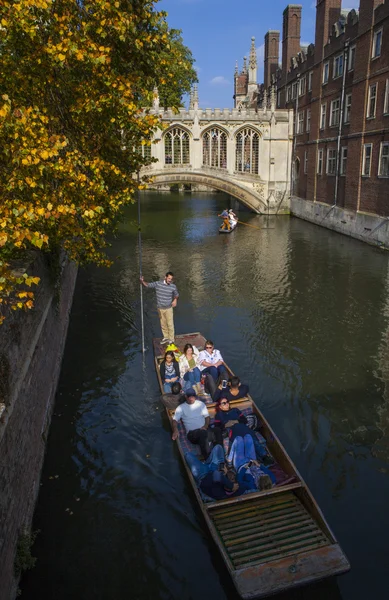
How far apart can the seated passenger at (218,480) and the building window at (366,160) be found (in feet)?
72.0

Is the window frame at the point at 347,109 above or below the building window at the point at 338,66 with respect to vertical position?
below

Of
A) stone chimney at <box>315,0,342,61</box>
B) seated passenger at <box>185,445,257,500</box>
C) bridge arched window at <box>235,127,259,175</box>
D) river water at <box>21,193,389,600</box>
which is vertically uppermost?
stone chimney at <box>315,0,342,61</box>

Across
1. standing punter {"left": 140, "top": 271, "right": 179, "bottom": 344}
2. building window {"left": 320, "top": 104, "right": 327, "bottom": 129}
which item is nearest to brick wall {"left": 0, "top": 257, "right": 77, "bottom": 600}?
standing punter {"left": 140, "top": 271, "right": 179, "bottom": 344}

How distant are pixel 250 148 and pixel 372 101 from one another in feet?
49.9

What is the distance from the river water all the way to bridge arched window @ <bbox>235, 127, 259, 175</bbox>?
2014 cm

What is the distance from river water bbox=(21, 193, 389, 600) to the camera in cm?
629

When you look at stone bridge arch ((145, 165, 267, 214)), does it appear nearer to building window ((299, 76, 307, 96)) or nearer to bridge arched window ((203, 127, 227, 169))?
bridge arched window ((203, 127, 227, 169))

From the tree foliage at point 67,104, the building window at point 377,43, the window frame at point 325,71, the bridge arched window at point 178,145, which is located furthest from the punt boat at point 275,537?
the bridge arched window at point 178,145

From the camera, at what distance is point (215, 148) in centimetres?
3809

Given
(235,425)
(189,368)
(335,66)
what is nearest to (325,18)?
(335,66)

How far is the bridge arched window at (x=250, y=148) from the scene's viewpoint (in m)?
37.8

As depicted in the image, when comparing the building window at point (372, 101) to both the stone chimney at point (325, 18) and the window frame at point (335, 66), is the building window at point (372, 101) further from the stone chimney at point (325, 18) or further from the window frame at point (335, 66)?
the stone chimney at point (325, 18)

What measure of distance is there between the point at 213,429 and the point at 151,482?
54.9 inches

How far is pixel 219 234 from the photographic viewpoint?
31.0m
